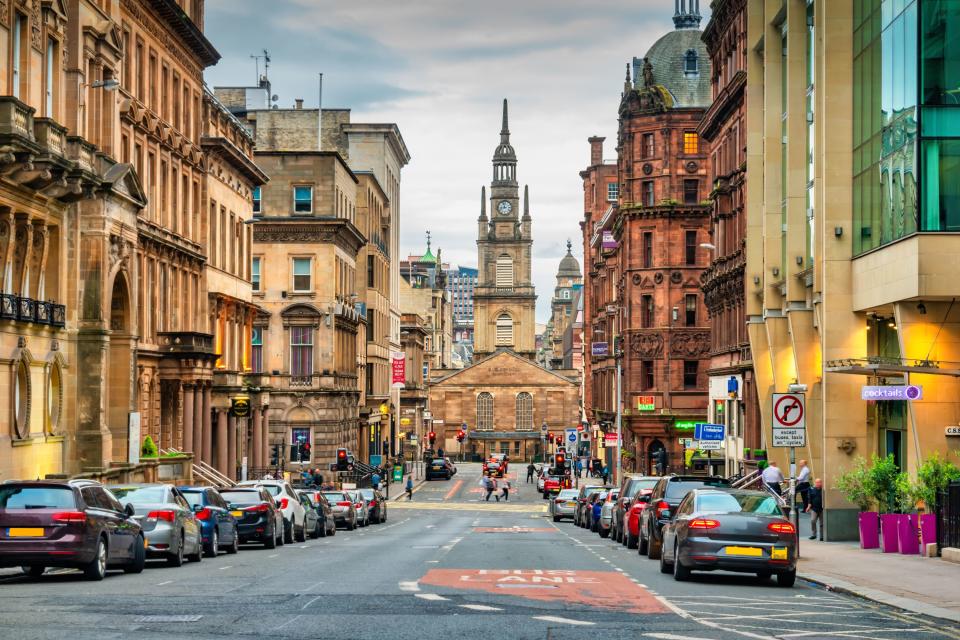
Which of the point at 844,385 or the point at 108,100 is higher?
the point at 108,100

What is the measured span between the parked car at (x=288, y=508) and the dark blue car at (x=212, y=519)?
4.59 m

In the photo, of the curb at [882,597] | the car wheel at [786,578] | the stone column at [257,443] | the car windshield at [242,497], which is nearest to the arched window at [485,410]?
the stone column at [257,443]

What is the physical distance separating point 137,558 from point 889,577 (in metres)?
11.4

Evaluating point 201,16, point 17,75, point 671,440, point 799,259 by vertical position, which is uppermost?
point 201,16

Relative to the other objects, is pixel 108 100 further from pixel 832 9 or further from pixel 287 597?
pixel 287 597

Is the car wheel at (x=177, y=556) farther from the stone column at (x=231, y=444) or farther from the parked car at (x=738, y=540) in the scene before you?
the stone column at (x=231, y=444)

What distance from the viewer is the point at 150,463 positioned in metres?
40.6

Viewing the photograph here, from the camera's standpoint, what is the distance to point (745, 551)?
20.5 metres

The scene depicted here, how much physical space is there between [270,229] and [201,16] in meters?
23.5

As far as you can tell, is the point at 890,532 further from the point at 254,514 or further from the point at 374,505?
the point at 374,505

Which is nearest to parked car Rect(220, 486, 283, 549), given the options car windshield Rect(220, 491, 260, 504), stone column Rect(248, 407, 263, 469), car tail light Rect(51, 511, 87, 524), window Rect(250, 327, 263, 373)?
car windshield Rect(220, 491, 260, 504)

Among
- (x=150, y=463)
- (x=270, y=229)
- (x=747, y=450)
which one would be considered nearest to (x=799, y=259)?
(x=747, y=450)

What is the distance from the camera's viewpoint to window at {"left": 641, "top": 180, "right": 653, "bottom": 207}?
83.8 m

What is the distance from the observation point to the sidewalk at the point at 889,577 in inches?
715
